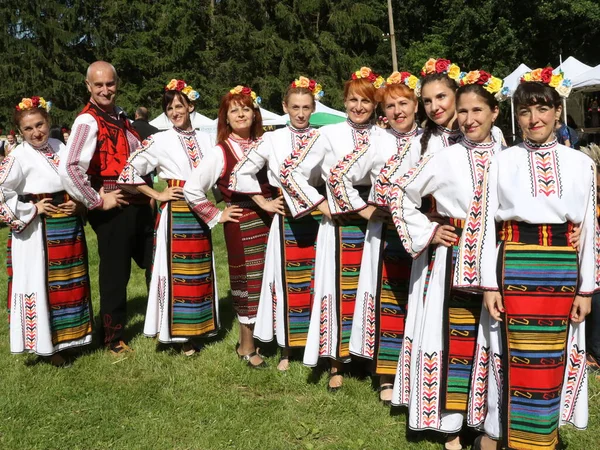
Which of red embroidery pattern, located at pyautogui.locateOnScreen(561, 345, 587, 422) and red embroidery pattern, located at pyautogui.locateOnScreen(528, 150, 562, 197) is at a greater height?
red embroidery pattern, located at pyautogui.locateOnScreen(528, 150, 562, 197)

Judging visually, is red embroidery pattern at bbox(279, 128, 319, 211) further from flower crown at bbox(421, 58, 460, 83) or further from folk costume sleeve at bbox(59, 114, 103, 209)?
folk costume sleeve at bbox(59, 114, 103, 209)

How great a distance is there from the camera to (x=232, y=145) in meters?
3.99

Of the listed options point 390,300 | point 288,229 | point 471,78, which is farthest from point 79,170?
point 471,78

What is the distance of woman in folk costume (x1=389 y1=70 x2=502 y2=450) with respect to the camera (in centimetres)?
277

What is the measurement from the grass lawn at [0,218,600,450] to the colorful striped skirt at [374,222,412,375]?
0.99 feet

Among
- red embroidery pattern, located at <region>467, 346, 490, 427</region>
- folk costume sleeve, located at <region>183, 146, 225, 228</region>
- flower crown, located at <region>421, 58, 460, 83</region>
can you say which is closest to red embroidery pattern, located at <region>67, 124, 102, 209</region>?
folk costume sleeve, located at <region>183, 146, 225, 228</region>

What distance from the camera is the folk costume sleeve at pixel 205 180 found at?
155 inches

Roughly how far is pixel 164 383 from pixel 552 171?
2.67m

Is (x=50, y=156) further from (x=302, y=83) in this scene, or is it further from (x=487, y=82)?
(x=487, y=82)

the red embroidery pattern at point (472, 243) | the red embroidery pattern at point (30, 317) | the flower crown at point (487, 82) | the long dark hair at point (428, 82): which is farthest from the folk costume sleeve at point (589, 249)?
the red embroidery pattern at point (30, 317)

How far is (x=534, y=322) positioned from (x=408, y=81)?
4.75 feet

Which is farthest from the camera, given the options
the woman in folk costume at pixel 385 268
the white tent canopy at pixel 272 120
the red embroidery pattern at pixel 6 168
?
the white tent canopy at pixel 272 120

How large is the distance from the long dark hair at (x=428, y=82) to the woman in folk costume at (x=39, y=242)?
226 cm

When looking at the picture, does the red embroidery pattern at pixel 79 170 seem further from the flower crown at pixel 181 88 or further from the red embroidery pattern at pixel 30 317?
the red embroidery pattern at pixel 30 317
